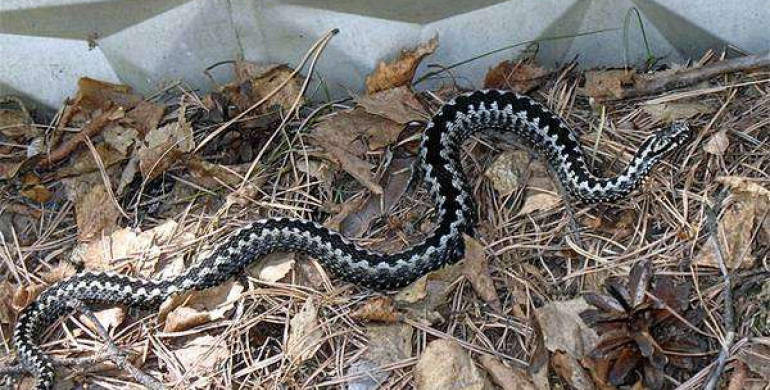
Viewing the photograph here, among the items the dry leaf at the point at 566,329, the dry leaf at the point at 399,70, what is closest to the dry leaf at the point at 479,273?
the dry leaf at the point at 566,329

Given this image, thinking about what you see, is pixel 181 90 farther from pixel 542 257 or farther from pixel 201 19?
pixel 542 257

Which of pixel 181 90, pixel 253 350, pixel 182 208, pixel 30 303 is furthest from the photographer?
pixel 181 90

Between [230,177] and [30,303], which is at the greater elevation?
[230,177]

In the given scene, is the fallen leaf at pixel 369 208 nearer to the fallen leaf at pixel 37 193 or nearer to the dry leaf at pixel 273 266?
the dry leaf at pixel 273 266

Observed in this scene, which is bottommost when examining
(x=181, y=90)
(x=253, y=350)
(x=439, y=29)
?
(x=253, y=350)

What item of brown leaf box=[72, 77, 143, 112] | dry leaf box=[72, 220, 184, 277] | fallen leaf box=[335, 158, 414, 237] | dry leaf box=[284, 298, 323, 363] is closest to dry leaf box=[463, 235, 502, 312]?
fallen leaf box=[335, 158, 414, 237]

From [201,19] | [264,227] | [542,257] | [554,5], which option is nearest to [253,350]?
[264,227]

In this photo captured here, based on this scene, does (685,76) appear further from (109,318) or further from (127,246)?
(109,318)
